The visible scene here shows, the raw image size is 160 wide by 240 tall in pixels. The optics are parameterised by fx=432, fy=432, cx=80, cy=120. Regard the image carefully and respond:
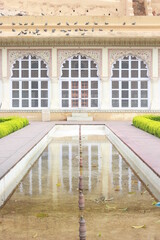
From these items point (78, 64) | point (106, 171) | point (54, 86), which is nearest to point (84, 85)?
point (78, 64)

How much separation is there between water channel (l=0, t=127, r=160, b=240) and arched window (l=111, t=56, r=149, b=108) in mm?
12604

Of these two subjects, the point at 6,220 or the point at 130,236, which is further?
the point at 6,220

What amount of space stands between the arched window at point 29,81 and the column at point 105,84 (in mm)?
2586

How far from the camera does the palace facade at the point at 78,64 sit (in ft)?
63.4

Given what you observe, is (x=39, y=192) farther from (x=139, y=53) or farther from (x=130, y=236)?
(x=139, y=53)

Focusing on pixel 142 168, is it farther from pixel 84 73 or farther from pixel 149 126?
pixel 84 73

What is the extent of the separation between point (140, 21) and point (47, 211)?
55.4 ft

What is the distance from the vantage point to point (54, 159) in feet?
26.9

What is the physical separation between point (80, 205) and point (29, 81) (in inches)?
655

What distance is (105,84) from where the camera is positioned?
64.5 feet

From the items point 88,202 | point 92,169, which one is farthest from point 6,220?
point 92,169

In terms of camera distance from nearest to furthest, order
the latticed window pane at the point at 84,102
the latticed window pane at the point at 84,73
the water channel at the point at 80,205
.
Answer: the water channel at the point at 80,205 → the latticed window pane at the point at 84,102 → the latticed window pane at the point at 84,73

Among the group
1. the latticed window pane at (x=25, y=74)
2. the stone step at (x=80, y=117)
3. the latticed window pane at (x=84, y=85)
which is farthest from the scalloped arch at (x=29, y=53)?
the stone step at (x=80, y=117)

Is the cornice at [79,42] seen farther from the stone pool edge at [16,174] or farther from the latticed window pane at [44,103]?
the stone pool edge at [16,174]
